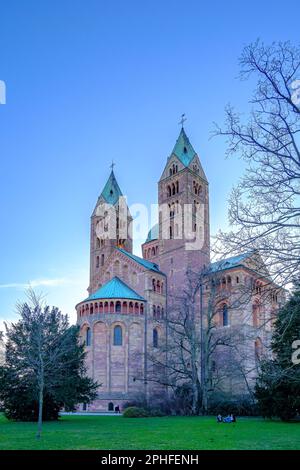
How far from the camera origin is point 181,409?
41.4m

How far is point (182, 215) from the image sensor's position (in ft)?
188

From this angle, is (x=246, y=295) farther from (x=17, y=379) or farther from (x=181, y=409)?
(x=181, y=409)

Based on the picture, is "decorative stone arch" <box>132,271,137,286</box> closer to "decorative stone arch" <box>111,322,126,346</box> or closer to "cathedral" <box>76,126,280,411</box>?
"cathedral" <box>76,126,280,411</box>

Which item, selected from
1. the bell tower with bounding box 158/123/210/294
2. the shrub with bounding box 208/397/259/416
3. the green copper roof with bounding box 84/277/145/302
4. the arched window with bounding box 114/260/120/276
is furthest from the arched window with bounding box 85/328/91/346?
the shrub with bounding box 208/397/259/416

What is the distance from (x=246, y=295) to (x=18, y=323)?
21.2 metres

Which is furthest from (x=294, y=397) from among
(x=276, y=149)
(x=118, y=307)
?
(x=118, y=307)

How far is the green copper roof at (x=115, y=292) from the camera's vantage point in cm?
5116

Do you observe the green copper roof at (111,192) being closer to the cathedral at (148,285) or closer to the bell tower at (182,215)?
the cathedral at (148,285)

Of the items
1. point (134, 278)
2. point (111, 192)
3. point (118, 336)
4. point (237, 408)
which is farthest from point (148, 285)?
point (111, 192)

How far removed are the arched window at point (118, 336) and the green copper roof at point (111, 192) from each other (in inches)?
951

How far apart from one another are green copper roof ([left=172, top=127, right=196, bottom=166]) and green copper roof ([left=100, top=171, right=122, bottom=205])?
12284 millimetres

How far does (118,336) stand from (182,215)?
16.7m

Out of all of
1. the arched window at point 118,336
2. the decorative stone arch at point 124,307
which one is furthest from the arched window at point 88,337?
the decorative stone arch at point 124,307
